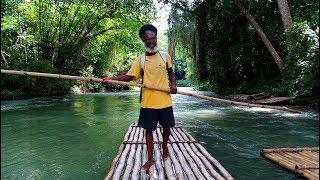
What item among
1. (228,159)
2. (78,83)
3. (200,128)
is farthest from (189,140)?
(78,83)

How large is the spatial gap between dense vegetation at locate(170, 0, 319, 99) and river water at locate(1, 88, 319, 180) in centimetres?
436

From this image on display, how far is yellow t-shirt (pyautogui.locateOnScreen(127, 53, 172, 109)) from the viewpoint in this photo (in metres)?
4.00

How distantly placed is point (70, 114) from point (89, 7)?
12409 mm

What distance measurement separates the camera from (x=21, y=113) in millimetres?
12094

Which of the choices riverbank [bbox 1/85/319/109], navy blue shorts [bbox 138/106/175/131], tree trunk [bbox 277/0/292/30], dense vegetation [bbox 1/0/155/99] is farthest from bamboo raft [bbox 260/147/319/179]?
dense vegetation [bbox 1/0/155/99]

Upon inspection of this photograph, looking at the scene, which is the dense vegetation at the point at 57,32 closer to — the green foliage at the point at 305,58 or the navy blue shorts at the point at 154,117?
the green foliage at the point at 305,58

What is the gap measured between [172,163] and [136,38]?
23.6 meters

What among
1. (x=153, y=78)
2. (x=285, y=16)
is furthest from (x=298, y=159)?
(x=285, y=16)

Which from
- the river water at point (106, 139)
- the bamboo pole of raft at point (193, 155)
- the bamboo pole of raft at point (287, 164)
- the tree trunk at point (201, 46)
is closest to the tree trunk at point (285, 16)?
the river water at point (106, 139)

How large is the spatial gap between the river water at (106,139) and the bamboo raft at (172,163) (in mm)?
496

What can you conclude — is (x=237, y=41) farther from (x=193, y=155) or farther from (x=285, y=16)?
(x=193, y=155)

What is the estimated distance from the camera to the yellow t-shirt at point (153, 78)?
4.00m

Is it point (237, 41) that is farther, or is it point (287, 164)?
point (237, 41)

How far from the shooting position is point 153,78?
4.00 metres
